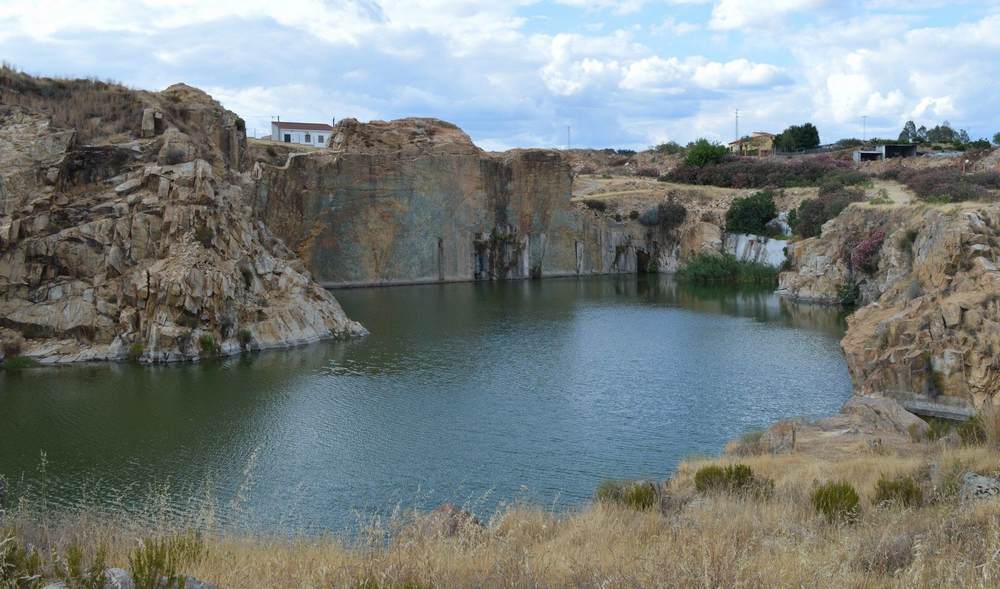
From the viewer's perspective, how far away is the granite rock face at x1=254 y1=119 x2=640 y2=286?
57.0m

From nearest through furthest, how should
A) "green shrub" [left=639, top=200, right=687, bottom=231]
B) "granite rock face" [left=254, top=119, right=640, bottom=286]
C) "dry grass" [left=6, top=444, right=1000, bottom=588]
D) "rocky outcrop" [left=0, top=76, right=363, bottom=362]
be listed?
"dry grass" [left=6, top=444, right=1000, bottom=588] < "rocky outcrop" [left=0, top=76, right=363, bottom=362] < "granite rock face" [left=254, top=119, right=640, bottom=286] < "green shrub" [left=639, top=200, right=687, bottom=231]

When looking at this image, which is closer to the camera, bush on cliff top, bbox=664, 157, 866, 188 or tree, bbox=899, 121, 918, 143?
bush on cliff top, bbox=664, 157, 866, 188

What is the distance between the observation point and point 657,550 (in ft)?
27.6

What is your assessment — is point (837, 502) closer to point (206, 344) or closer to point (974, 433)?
point (974, 433)

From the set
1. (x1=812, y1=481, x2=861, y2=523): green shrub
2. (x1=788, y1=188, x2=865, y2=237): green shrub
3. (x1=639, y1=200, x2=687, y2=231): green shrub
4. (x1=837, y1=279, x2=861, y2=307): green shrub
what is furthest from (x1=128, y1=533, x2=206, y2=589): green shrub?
(x1=639, y1=200, x2=687, y2=231): green shrub

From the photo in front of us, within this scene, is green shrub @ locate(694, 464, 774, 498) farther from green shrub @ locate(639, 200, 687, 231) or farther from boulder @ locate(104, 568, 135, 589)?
green shrub @ locate(639, 200, 687, 231)

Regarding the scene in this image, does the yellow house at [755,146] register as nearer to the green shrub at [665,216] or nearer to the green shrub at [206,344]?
the green shrub at [665,216]

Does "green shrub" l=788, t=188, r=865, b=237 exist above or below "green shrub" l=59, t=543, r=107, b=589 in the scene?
above

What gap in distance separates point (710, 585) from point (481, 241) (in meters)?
58.8

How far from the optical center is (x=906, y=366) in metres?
23.1

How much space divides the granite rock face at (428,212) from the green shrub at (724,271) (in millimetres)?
8948

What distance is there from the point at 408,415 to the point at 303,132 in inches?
2945

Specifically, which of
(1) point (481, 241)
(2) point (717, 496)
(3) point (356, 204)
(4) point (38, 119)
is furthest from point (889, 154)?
(2) point (717, 496)

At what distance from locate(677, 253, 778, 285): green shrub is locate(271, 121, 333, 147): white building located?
1787 inches
